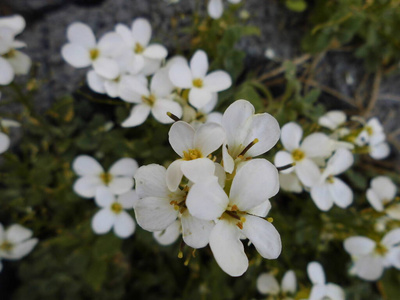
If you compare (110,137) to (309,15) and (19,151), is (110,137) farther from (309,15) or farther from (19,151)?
(309,15)

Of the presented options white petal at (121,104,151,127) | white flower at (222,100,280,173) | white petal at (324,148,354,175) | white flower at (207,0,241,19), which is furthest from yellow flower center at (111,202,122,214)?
white flower at (207,0,241,19)

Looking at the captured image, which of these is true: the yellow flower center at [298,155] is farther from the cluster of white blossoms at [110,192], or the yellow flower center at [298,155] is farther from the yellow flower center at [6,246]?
the yellow flower center at [6,246]

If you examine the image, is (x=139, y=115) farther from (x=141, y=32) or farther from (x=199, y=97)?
(x=141, y=32)

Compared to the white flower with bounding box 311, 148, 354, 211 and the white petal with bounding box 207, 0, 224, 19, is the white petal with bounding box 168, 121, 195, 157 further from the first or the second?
the white petal with bounding box 207, 0, 224, 19

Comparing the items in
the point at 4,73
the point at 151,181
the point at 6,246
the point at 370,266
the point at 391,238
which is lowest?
the point at 6,246

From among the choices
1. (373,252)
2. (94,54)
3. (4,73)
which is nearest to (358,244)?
(373,252)

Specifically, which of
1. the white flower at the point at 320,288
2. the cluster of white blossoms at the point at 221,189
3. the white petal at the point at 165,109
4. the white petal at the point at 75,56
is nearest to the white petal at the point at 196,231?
the cluster of white blossoms at the point at 221,189
